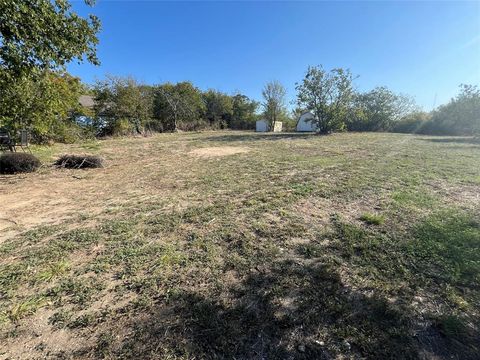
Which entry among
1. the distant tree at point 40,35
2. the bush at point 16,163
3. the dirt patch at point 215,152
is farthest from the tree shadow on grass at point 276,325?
the dirt patch at point 215,152

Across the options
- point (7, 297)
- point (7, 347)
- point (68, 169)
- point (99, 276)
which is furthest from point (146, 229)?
point (68, 169)

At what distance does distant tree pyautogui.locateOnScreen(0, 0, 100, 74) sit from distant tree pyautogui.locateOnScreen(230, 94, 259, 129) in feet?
98.5

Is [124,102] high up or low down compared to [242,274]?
up

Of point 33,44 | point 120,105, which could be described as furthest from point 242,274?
point 120,105

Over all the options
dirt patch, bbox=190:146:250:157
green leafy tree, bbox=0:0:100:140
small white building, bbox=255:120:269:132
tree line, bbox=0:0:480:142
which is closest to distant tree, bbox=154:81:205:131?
tree line, bbox=0:0:480:142

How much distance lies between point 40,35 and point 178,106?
75.0 ft

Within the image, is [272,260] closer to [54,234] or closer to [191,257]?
[191,257]

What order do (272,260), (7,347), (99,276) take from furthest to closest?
(272,260)
(99,276)
(7,347)

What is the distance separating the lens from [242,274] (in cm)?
235

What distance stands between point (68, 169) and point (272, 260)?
23.6 ft

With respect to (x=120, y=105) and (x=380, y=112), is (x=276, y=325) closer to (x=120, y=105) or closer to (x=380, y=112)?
(x=120, y=105)

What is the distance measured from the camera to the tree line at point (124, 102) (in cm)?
455

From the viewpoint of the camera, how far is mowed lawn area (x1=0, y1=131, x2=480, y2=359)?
64.5 inches

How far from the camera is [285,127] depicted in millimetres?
36219
